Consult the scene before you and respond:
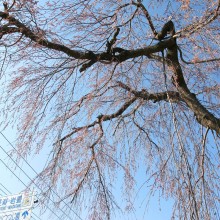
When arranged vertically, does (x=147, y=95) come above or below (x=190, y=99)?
above

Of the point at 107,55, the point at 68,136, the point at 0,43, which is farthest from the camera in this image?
the point at 68,136

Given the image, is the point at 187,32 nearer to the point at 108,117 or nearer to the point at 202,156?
the point at 202,156

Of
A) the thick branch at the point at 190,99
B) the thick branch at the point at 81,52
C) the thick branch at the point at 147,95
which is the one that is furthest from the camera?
the thick branch at the point at 147,95

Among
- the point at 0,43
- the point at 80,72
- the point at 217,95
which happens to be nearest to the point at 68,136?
the point at 80,72

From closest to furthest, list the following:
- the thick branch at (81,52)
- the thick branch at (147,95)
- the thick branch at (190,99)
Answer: the thick branch at (81,52) < the thick branch at (190,99) < the thick branch at (147,95)

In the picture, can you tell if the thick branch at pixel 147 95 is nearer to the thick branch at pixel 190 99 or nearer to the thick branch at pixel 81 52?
the thick branch at pixel 190 99

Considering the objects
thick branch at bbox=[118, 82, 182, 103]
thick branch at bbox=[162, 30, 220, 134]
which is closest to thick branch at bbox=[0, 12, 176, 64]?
thick branch at bbox=[162, 30, 220, 134]

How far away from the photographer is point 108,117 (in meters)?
3.77

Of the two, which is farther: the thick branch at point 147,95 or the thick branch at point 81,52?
the thick branch at point 147,95

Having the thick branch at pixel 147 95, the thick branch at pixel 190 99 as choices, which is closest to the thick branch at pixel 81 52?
the thick branch at pixel 190 99

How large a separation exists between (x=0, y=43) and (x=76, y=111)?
1.22m

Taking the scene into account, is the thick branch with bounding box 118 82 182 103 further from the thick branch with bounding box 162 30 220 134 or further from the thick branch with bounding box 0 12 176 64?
the thick branch with bounding box 0 12 176 64

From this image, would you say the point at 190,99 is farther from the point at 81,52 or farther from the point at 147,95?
the point at 81,52

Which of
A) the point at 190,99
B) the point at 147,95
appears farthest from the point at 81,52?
the point at 190,99
